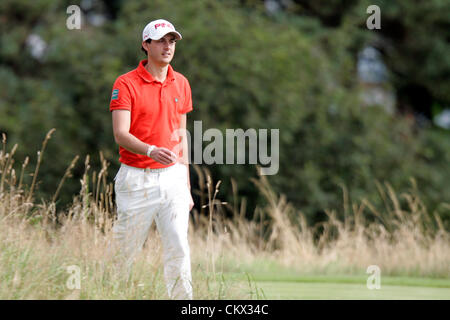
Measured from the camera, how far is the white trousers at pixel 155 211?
5.07 meters

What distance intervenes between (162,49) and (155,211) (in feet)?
3.69

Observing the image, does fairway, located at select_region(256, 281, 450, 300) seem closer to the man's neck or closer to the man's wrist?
the man's wrist

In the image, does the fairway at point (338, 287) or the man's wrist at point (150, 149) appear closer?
the man's wrist at point (150, 149)

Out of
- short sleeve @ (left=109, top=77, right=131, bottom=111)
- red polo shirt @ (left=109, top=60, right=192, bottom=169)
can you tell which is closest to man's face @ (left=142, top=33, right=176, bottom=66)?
red polo shirt @ (left=109, top=60, right=192, bottom=169)

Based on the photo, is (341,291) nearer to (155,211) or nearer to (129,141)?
(155,211)

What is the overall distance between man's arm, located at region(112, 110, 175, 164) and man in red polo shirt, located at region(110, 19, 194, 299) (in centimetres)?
2

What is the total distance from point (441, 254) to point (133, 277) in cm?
560

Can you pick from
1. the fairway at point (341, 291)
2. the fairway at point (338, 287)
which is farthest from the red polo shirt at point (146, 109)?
the fairway at point (341, 291)

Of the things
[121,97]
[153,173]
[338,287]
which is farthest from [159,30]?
[338,287]

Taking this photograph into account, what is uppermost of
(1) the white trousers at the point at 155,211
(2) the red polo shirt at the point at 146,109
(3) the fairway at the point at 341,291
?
(2) the red polo shirt at the point at 146,109

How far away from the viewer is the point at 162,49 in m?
5.12

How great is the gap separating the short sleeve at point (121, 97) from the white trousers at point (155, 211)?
1.45ft

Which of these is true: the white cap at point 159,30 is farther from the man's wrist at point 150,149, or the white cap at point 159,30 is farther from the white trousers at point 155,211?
the white trousers at point 155,211
